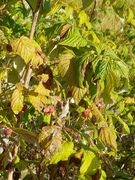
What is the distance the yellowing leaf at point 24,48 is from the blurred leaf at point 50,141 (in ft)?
0.83

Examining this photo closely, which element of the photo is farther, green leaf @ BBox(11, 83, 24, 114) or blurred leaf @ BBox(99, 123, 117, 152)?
blurred leaf @ BBox(99, 123, 117, 152)

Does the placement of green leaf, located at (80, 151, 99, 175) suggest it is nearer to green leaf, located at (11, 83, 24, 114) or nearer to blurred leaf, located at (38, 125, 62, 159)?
blurred leaf, located at (38, 125, 62, 159)

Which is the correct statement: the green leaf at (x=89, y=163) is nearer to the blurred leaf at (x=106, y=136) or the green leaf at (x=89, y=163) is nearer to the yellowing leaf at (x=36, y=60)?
the blurred leaf at (x=106, y=136)

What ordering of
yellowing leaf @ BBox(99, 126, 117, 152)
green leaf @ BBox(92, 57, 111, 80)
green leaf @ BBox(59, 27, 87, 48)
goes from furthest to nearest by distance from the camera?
yellowing leaf @ BBox(99, 126, 117, 152) → green leaf @ BBox(59, 27, 87, 48) → green leaf @ BBox(92, 57, 111, 80)

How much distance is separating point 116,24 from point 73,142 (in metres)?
5.36

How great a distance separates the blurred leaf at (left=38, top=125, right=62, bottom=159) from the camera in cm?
168

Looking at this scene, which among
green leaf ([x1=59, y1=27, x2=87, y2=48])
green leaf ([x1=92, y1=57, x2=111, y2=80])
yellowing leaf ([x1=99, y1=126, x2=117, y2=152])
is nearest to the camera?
green leaf ([x1=92, y1=57, x2=111, y2=80])

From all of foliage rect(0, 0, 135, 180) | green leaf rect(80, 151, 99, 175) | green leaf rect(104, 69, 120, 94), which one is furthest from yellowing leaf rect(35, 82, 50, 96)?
green leaf rect(80, 151, 99, 175)

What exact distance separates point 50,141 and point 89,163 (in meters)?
0.27

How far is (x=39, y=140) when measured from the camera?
1.70 m

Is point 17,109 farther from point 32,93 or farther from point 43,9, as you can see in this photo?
point 43,9

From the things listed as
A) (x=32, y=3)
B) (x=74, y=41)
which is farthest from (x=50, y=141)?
(x=32, y=3)

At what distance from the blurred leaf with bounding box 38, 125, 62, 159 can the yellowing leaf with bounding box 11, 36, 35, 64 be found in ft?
0.83

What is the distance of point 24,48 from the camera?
168 cm
